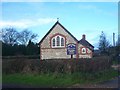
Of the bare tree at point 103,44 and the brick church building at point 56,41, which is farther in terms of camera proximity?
the bare tree at point 103,44

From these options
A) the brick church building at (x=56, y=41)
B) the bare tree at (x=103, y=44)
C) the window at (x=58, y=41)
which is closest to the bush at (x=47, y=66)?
the brick church building at (x=56, y=41)

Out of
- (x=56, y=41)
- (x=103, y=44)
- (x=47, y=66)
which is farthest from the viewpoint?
(x=103, y=44)

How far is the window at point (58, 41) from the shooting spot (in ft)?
204

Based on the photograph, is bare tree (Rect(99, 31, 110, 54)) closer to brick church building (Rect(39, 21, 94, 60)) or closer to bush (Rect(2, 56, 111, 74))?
brick church building (Rect(39, 21, 94, 60))

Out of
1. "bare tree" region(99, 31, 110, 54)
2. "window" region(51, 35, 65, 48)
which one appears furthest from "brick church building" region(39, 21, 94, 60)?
"bare tree" region(99, 31, 110, 54)

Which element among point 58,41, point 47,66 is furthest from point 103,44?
point 47,66

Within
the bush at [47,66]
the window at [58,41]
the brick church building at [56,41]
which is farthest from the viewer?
the window at [58,41]

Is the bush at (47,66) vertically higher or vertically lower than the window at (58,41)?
lower

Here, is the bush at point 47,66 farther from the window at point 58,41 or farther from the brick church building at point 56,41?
the window at point 58,41

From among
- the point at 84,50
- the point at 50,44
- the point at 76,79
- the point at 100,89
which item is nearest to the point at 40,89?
the point at 100,89

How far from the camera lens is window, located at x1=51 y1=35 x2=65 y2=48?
204ft

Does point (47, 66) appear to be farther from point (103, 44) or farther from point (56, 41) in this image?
point (103, 44)

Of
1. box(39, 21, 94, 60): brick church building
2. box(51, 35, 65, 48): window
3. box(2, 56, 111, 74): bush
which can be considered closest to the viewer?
box(2, 56, 111, 74): bush

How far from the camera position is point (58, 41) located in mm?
62375
